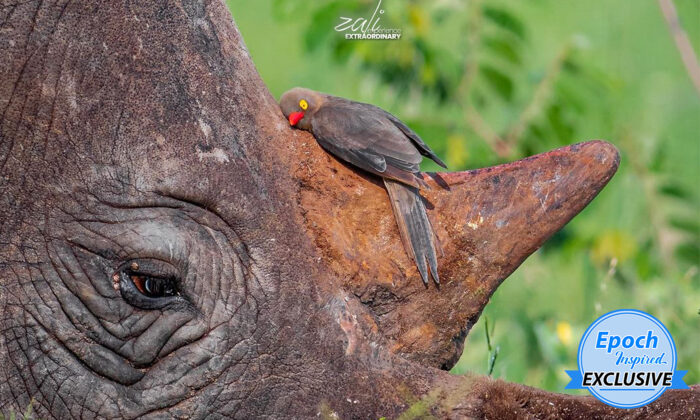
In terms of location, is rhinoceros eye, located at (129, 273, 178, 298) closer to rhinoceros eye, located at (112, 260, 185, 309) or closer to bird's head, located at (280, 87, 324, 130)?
rhinoceros eye, located at (112, 260, 185, 309)

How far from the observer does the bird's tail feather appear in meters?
3.90

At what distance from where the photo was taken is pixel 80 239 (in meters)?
3.69

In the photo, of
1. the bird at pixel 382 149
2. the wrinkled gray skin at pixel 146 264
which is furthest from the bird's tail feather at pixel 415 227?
the wrinkled gray skin at pixel 146 264

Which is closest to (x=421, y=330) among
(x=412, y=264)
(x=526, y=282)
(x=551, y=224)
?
(x=412, y=264)

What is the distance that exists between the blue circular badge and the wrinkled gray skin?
10.3 inches

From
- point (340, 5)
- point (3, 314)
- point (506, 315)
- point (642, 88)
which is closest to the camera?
point (3, 314)

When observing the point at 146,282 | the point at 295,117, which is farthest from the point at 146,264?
the point at 295,117

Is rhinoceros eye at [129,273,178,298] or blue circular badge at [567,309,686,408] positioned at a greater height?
rhinoceros eye at [129,273,178,298]

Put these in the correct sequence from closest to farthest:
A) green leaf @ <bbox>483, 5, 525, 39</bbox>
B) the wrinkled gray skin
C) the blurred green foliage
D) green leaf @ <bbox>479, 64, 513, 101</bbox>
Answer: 1. the wrinkled gray skin
2. the blurred green foliage
3. green leaf @ <bbox>483, 5, 525, 39</bbox>
4. green leaf @ <bbox>479, 64, 513, 101</bbox>

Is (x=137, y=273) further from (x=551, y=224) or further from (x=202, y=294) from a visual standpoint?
(x=551, y=224)

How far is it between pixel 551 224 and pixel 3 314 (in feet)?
6.20

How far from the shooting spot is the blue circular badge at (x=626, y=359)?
389 centimetres

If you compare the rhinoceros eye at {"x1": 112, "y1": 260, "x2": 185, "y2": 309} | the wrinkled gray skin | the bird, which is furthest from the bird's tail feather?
the rhinoceros eye at {"x1": 112, "y1": 260, "x2": 185, "y2": 309}
